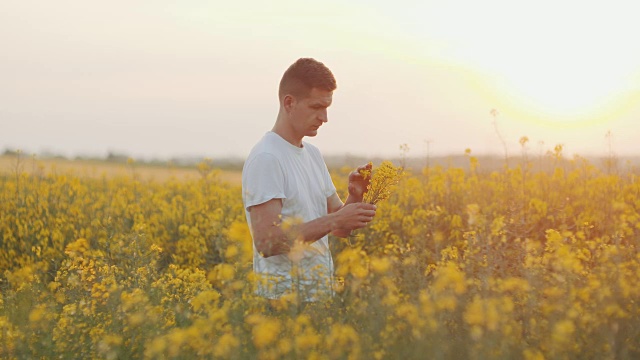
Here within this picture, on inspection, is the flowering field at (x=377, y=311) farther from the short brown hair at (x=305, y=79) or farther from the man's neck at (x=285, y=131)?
the short brown hair at (x=305, y=79)

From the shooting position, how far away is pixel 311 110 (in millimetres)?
3754

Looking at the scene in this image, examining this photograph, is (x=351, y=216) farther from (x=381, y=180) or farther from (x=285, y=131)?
(x=285, y=131)

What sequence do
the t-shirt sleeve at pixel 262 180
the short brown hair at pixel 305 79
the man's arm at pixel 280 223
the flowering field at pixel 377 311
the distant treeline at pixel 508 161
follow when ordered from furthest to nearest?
the distant treeline at pixel 508 161 < the short brown hair at pixel 305 79 < the t-shirt sleeve at pixel 262 180 < the man's arm at pixel 280 223 < the flowering field at pixel 377 311

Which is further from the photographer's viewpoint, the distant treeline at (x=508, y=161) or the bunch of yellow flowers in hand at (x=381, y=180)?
the distant treeline at (x=508, y=161)

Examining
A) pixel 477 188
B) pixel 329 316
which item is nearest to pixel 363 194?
pixel 329 316

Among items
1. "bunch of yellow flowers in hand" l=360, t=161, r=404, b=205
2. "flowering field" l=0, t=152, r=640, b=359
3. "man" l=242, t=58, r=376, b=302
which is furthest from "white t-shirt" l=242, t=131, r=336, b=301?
"bunch of yellow flowers in hand" l=360, t=161, r=404, b=205

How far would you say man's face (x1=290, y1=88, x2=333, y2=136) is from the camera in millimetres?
3730

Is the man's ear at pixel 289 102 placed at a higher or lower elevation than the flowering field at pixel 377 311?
higher

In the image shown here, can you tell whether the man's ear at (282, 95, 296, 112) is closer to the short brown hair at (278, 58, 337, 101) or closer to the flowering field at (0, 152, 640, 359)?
the short brown hair at (278, 58, 337, 101)

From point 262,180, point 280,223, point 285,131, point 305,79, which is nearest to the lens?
point 280,223

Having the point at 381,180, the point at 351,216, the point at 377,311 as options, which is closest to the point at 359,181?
the point at 381,180

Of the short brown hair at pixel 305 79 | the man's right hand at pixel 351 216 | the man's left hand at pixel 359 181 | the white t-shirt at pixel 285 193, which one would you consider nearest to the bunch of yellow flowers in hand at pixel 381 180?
the man's left hand at pixel 359 181

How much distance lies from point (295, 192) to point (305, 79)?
1.78 feet

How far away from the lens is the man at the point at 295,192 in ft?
11.2
